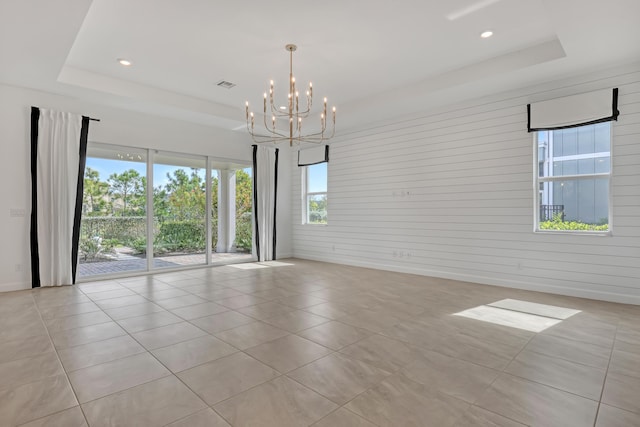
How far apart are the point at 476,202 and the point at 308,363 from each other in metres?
4.16

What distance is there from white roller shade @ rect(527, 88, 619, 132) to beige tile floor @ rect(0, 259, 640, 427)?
239cm

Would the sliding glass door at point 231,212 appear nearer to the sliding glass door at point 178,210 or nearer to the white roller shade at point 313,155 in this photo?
the sliding glass door at point 178,210

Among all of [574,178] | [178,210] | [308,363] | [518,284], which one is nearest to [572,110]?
[574,178]

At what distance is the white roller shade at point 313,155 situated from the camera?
7.79 metres

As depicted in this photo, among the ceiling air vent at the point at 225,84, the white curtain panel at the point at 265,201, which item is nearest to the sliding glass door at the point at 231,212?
the white curtain panel at the point at 265,201

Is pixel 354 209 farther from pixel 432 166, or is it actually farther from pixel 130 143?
pixel 130 143

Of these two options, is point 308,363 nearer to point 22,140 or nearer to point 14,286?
point 14,286

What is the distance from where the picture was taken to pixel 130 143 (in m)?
6.02

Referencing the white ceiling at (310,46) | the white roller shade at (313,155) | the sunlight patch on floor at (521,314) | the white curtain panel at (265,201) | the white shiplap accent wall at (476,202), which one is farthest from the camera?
the white curtain panel at (265,201)

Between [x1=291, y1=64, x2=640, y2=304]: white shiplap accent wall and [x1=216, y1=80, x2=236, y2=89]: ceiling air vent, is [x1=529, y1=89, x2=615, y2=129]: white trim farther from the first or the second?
[x1=216, y1=80, x2=236, y2=89]: ceiling air vent

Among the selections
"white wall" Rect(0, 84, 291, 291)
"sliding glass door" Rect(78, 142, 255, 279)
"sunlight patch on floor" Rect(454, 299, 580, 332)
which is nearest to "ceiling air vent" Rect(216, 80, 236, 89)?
"white wall" Rect(0, 84, 291, 291)

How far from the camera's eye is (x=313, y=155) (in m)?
8.08

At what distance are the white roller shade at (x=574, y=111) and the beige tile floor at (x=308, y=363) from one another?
94.1 inches

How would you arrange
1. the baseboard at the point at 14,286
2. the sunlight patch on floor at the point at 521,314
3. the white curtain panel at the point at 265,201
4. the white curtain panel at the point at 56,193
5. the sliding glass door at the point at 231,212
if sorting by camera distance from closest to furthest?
1. the sunlight patch on floor at the point at 521,314
2. the baseboard at the point at 14,286
3. the white curtain panel at the point at 56,193
4. the sliding glass door at the point at 231,212
5. the white curtain panel at the point at 265,201
